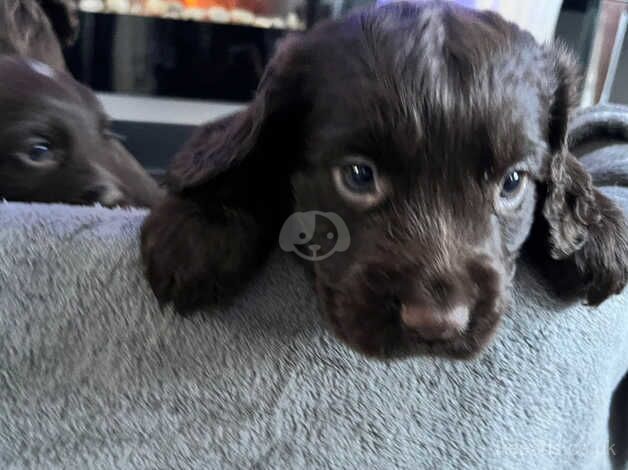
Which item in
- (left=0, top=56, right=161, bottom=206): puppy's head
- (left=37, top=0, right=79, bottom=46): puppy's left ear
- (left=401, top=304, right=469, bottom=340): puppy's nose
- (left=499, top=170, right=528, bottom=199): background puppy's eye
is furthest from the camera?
(left=37, top=0, right=79, bottom=46): puppy's left ear

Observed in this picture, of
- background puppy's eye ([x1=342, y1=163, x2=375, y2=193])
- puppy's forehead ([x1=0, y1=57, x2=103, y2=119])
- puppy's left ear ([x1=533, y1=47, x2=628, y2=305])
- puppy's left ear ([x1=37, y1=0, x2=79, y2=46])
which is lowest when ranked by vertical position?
puppy's left ear ([x1=37, y1=0, x2=79, y2=46])

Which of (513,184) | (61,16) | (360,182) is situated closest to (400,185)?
(360,182)

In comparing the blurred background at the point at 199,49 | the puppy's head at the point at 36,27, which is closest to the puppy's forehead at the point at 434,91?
the puppy's head at the point at 36,27

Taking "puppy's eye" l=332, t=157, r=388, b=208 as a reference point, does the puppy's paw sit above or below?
below

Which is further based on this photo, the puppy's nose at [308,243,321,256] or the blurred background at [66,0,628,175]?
the blurred background at [66,0,628,175]

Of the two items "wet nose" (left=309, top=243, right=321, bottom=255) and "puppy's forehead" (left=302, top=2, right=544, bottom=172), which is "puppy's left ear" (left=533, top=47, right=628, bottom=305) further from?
"wet nose" (left=309, top=243, right=321, bottom=255)

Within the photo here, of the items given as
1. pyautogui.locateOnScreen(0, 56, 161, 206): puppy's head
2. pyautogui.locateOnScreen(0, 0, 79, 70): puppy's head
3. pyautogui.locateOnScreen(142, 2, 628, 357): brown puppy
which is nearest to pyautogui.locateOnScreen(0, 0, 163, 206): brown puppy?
pyautogui.locateOnScreen(0, 56, 161, 206): puppy's head
